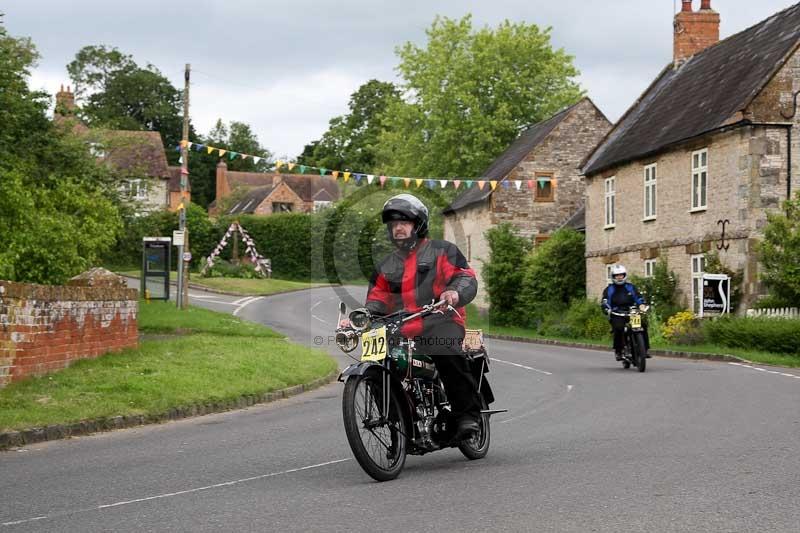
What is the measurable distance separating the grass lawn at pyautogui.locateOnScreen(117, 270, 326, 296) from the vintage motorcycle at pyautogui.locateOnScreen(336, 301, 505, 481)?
4744 centimetres

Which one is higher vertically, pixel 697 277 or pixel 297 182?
pixel 297 182

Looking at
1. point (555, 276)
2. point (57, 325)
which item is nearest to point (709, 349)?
point (57, 325)

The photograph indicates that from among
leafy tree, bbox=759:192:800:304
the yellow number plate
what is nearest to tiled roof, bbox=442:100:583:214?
leafy tree, bbox=759:192:800:304

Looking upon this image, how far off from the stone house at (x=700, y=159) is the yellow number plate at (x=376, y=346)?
72.9ft

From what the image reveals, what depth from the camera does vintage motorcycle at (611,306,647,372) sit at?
2022 cm

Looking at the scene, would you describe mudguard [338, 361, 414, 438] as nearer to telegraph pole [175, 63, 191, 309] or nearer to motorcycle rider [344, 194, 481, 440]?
motorcycle rider [344, 194, 481, 440]

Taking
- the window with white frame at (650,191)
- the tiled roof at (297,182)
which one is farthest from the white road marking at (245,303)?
the tiled roof at (297,182)

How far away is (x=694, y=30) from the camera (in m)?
40.4

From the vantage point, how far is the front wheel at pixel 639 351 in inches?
795

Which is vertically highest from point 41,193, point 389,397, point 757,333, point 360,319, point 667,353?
point 41,193

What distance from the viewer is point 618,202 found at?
38219 millimetres

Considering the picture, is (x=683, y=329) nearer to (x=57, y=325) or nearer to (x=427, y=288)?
(x=57, y=325)

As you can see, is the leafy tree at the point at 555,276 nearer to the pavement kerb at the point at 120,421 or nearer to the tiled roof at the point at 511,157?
the tiled roof at the point at 511,157

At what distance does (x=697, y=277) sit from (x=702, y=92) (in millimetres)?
6238
